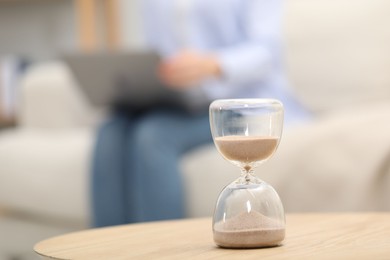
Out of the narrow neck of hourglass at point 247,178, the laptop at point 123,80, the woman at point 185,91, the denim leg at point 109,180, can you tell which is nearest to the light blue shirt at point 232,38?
the woman at point 185,91

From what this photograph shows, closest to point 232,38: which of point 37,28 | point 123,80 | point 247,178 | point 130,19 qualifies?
point 123,80

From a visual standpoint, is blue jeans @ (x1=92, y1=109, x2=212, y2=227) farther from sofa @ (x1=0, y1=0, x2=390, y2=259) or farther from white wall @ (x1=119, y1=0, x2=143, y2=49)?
white wall @ (x1=119, y1=0, x2=143, y2=49)

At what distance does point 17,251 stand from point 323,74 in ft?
2.64

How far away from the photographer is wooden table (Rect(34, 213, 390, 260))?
823mm

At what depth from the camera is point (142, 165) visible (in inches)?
80.4

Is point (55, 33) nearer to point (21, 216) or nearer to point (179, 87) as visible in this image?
point (21, 216)

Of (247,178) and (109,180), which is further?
(109,180)

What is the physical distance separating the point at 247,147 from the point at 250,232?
0.26ft

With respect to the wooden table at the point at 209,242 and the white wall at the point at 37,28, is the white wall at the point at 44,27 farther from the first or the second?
the wooden table at the point at 209,242

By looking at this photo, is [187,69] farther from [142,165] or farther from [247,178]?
[247,178]

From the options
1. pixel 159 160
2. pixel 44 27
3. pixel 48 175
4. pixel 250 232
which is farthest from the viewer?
pixel 44 27

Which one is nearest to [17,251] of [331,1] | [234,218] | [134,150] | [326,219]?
[134,150]

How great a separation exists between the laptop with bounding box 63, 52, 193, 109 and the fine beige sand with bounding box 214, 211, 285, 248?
3.36 feet

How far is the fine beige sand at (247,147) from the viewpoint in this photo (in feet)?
2.91
